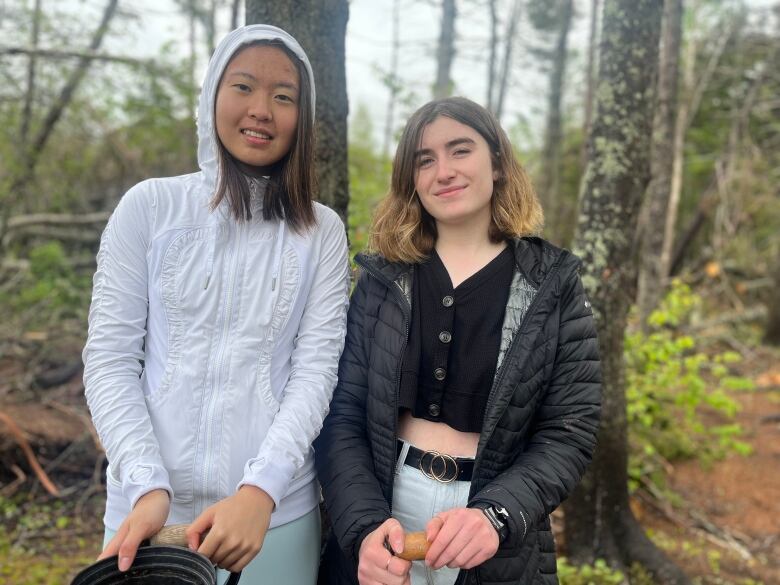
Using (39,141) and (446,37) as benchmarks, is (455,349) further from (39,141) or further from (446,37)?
(446,37)

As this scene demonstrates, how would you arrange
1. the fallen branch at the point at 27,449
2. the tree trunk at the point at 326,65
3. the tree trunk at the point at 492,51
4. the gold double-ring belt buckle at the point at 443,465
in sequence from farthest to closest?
the tree trunk at the point at 492,51
the fallen branch at the point at 27,449
the tree trunk at the point at 326,65
the gold double-ring belt buckle at the point at 443,465

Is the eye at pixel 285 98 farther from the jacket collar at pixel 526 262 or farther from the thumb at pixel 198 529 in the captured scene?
the thumb at pixel 198 529

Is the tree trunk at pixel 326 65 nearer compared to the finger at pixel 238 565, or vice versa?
the finger at pixel 238 565

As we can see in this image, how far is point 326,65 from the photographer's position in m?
2.83

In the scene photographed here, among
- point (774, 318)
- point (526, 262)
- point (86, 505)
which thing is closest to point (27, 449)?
point (86, 505)

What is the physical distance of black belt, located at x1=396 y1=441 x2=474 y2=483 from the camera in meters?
1.87

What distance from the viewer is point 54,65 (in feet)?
23.1

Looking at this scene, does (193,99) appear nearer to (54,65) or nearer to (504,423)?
(54,65)

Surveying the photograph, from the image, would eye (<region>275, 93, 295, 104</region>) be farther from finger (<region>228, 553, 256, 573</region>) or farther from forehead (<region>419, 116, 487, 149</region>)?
finger (<region>228, 553, 256, 573</region>)

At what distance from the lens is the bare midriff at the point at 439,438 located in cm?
190

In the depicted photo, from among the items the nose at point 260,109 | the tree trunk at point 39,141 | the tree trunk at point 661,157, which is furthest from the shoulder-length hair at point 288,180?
the tree trunk at point 39,141

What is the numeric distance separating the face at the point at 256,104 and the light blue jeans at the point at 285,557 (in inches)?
44.3

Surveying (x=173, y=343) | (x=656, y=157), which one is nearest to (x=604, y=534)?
(x=173, y=343)

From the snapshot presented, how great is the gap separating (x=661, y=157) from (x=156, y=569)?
274 inches
